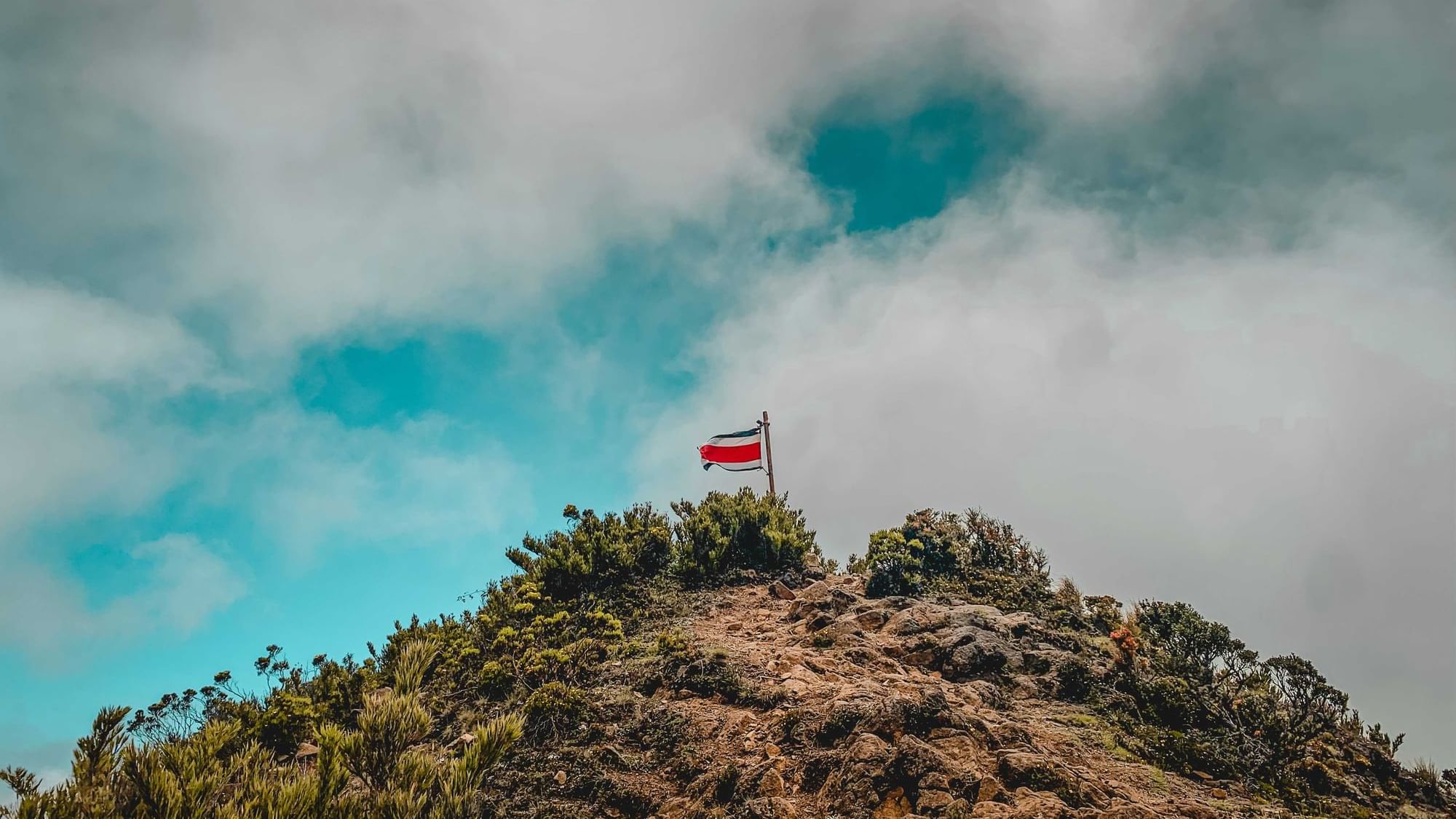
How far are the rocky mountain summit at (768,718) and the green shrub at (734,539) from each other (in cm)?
28

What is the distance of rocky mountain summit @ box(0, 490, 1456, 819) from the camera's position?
7520 millimetres

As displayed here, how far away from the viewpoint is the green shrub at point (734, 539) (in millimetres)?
18969

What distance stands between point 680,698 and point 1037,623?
24.7 feet

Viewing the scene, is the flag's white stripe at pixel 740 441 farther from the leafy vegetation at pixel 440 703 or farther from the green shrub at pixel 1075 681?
the green shrub at pixel 1075 681

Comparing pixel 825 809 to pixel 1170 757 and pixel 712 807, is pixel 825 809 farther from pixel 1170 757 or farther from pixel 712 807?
pixel 1170 757

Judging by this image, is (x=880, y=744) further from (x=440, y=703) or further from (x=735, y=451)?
(x=735, y=451)

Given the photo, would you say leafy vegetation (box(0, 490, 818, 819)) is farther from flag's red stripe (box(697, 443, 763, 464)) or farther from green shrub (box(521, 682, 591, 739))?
flag's red stripe (box(697, 443, 763, 464))

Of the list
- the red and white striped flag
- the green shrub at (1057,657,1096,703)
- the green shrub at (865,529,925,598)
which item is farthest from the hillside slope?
the red and white striped flag

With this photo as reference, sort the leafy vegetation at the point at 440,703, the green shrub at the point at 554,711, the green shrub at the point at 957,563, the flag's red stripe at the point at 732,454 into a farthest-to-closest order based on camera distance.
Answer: the flag's red stripe at the point at 732,454, the green shrub at the point at 957,563, the green shrub at the point at 554,711, the leafy vegetation at the point at 440,703

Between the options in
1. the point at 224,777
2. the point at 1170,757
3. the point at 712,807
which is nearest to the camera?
the point at 224,777

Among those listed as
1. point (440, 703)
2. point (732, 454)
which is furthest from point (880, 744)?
point (732, 454)

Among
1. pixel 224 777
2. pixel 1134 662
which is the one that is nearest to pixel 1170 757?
pixel 1134 662

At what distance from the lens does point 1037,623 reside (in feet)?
48.1

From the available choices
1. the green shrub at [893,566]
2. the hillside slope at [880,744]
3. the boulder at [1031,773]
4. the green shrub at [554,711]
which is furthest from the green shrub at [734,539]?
the boulder at [1031,773]
